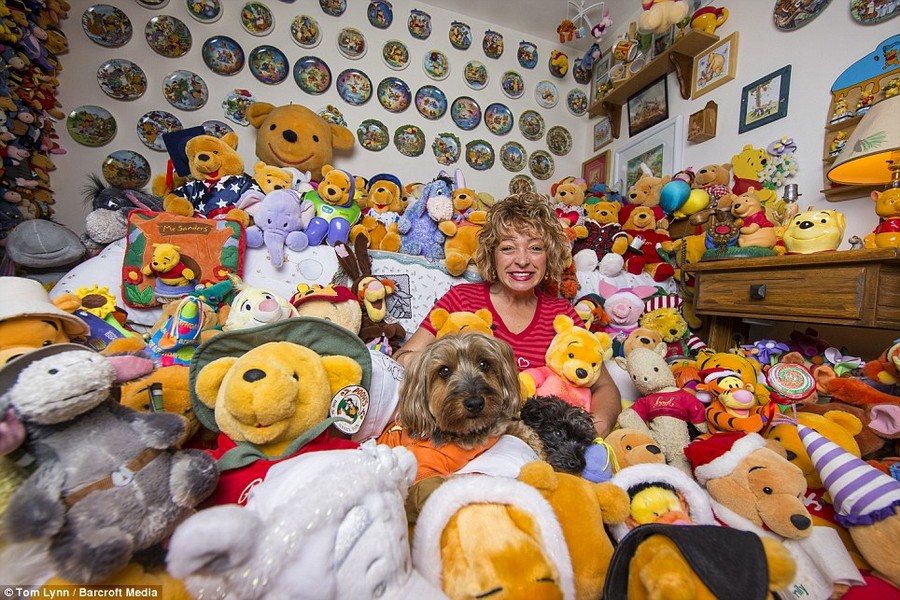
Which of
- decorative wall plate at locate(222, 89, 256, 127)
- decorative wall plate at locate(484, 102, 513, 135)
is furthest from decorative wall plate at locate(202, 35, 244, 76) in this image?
decorative wall plate at locate(484, 102, 513, 135)

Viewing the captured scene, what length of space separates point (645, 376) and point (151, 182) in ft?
9.11

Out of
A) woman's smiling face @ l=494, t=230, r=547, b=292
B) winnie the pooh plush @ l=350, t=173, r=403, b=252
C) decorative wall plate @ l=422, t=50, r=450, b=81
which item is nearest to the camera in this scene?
woman's smiling face @ l=494, t=230, r=547, b=292

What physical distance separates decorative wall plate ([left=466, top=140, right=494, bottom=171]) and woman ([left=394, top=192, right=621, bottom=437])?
1425 mm

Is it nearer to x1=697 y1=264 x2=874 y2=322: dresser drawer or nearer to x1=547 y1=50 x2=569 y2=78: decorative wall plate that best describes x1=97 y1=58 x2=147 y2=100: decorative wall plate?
x1=547 y1=50 x2=569 y2=78: decorative wall plate

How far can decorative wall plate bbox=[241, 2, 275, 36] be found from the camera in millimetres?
2166

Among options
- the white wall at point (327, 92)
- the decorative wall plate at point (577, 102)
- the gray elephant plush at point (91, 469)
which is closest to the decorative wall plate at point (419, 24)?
the white wall at point (327, 92)

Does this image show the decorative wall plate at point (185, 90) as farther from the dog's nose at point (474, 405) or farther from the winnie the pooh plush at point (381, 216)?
the dog's nose at point (474, 405)

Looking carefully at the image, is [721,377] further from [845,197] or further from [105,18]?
[105,18]

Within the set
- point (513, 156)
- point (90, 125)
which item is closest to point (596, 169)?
point (513, 156)

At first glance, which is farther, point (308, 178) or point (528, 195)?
point (308, 178)

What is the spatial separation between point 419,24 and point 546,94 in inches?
46.8

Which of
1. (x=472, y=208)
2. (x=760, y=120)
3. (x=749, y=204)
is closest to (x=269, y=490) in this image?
(x=472, y=208)

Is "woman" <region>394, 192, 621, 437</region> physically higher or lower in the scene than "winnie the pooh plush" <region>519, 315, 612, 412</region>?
higher

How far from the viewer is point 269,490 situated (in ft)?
1.45
